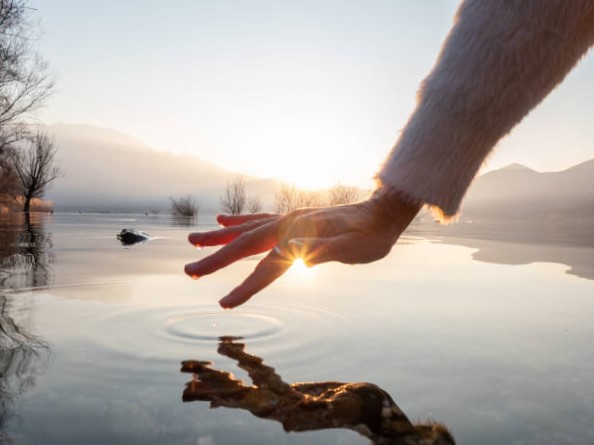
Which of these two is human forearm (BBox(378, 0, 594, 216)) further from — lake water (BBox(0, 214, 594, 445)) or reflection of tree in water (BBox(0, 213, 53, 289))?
reflection of tree in water (BBox(0, 213, 53, 289))

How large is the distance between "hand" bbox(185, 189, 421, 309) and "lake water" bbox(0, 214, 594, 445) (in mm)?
516

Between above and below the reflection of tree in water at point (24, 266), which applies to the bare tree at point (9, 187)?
above

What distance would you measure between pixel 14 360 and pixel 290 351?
1.17 metres

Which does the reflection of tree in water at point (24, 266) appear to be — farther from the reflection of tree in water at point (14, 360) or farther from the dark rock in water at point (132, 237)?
the dark rock in water at point (132, 237)

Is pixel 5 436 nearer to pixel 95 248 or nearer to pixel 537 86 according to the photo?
pixel 537 86

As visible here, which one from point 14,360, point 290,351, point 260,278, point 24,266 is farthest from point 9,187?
point 260,278

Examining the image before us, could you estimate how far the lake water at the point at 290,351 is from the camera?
57.8 inches

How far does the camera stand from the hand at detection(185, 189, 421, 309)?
3.67ft

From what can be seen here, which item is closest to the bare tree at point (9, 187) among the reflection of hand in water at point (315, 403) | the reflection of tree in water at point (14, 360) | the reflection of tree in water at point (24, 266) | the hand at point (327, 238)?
the reflection of tree in water at point (24, 266)

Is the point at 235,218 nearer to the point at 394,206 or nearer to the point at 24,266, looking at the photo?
the point at 394,206

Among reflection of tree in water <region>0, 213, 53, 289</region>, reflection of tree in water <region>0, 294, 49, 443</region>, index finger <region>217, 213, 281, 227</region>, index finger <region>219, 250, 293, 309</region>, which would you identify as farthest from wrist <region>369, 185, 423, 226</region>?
reflection of tree in water <region>0, 213, 53, 289</region>

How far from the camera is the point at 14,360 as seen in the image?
2004 millimetres

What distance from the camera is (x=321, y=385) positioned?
175 centimetres

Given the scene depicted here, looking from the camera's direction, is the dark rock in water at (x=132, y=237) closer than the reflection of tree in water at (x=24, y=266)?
No
